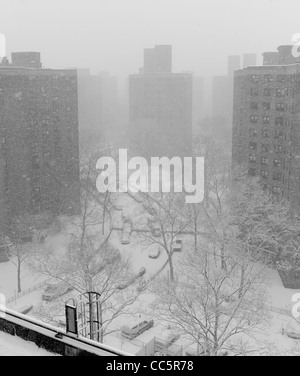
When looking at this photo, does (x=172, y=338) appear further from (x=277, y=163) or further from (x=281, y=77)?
(x=281, y=77)

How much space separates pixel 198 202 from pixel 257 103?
624cm

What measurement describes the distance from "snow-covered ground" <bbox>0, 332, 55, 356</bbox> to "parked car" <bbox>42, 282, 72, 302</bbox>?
624 inches

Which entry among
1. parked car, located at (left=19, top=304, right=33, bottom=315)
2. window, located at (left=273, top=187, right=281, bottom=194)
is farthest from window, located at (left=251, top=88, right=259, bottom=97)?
parked car, located at (left=19, top=304, right=33, bottom=315)

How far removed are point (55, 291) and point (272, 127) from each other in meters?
13.6

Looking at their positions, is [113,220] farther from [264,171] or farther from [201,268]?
[201,268]

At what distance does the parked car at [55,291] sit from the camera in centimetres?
2123

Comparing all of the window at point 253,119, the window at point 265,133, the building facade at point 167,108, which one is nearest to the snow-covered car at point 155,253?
the window at point 265,133

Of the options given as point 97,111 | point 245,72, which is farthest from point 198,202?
point 97,111

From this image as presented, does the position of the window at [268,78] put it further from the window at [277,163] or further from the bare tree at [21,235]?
the bare tree at [21,235]

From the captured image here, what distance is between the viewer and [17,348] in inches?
208

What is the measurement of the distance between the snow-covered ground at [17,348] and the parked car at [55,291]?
15856 mm

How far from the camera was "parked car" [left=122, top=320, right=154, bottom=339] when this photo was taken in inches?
719

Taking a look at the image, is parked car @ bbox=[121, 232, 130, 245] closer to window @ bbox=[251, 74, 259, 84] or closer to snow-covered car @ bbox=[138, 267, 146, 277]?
snow-covered car @ bbox=[138, 267, 146, 277]
